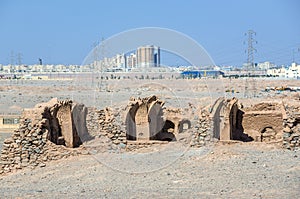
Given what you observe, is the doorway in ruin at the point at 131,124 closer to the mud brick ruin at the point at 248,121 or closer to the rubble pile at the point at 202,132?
the rubble pile at the point at 202,132

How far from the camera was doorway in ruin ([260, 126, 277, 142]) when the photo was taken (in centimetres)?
2294

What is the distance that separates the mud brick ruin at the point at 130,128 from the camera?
55.9 ft

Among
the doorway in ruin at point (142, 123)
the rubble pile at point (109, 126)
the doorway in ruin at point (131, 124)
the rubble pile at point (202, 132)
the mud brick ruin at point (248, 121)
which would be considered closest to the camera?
the rubble pile at point (202, 132)

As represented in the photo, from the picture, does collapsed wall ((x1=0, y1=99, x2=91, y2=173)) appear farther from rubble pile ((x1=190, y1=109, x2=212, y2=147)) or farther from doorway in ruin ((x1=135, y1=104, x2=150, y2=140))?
rubble pile ((x1=190, y1=109, x2=212, y2=147))

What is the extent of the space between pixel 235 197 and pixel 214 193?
2.16 ft

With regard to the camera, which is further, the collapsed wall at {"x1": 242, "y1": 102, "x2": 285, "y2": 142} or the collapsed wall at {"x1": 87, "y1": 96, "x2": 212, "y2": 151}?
the collapsed wall at {"x1": 242, "y1": 102, "x2": 285, "y2": 142}

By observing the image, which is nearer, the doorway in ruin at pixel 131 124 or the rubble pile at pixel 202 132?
the rubble pile at pixel 202 132

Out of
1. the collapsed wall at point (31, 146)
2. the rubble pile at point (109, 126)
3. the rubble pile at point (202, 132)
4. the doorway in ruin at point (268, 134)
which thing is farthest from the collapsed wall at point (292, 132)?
the collapsed wall at point (31, 146)

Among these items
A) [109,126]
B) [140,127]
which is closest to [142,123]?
[140,127]

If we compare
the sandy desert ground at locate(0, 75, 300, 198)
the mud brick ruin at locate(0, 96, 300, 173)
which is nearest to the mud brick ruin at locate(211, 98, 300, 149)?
the mud brick ruin at locate(0, 96, 300, 173)

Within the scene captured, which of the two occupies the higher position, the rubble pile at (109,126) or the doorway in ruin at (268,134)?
the rubble pile at (109,126)

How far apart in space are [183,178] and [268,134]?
394 inches

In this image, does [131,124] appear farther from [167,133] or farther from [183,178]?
[183,178]

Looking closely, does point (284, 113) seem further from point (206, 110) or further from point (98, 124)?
point (98, 124)
